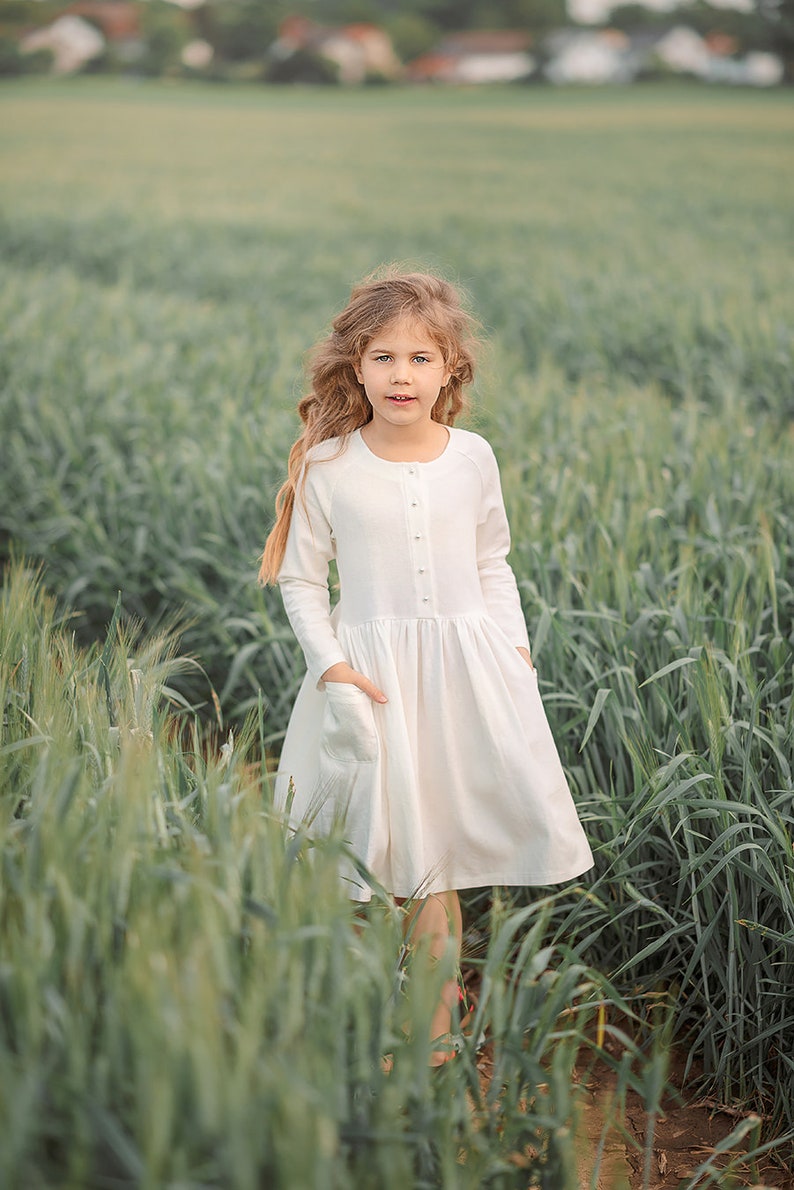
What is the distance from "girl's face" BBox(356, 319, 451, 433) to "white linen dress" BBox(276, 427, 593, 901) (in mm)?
77

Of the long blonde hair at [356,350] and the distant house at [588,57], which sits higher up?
the distant house at [588,57]

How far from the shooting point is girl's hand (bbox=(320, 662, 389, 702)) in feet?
4.54

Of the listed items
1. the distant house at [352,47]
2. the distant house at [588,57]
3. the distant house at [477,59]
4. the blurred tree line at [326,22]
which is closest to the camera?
the blurred tree line at [326,22]

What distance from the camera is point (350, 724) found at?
53.8 inches

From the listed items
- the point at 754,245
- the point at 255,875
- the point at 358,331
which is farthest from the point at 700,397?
the point at 255,875

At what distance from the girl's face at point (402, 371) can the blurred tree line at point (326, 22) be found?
6.22 meters

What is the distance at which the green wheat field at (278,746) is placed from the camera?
82 cm

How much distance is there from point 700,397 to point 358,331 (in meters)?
3.52

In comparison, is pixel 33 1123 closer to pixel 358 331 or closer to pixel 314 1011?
pixel 314 1011

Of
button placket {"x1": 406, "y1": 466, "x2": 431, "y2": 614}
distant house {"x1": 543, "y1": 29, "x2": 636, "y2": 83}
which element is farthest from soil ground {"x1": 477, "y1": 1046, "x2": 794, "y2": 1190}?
distant house {"x1": 543, "y1": 29, "x2": 636, "y2": 83}

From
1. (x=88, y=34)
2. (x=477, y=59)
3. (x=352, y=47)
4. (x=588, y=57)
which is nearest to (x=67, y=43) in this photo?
(x=88, y=34)

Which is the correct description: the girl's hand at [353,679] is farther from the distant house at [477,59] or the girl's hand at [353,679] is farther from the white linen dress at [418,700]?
the distant house at [477,59]

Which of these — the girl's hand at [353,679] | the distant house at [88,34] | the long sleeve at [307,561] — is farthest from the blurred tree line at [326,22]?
the girl's hand at [353,679]

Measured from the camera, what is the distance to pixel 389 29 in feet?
30.3
